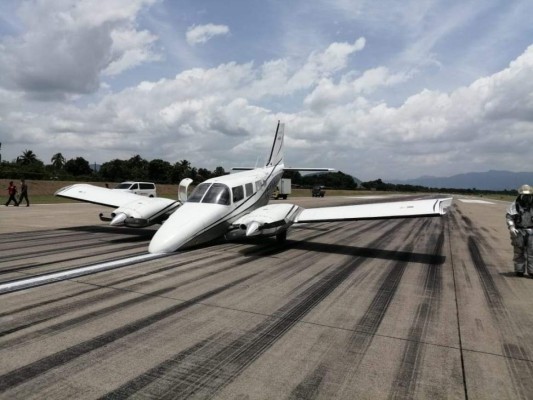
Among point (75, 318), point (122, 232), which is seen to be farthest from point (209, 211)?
point (75, 318)

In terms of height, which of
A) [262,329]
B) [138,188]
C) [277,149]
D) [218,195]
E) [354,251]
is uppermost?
[277,149]

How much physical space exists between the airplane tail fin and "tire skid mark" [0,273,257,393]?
715 inches

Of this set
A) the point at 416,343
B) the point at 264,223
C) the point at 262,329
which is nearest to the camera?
the point at 416,343

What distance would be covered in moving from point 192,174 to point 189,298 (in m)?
128

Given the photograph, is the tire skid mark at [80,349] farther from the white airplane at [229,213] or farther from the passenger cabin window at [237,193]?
the passenger cabin window at [237,193]

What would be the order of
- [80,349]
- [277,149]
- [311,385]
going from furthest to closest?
[277,149] → [80,349] → [311,385]

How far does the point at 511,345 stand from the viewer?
6.07 metres

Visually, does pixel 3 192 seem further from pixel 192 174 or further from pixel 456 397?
pixel 192 174

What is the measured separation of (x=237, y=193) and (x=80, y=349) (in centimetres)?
1072

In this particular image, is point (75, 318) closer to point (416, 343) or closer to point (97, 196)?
point (416, 343)

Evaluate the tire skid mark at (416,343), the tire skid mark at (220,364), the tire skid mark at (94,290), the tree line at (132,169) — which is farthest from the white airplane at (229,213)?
the tree line at (132,169)

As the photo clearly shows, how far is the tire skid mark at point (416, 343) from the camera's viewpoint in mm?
4671

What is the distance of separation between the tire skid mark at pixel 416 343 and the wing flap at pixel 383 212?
9.61 feet

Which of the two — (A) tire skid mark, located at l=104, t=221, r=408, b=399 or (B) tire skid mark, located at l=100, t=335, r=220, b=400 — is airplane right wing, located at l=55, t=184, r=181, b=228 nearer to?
(A) tire skid mark, located at l=104, t=221, r=408, b=399
